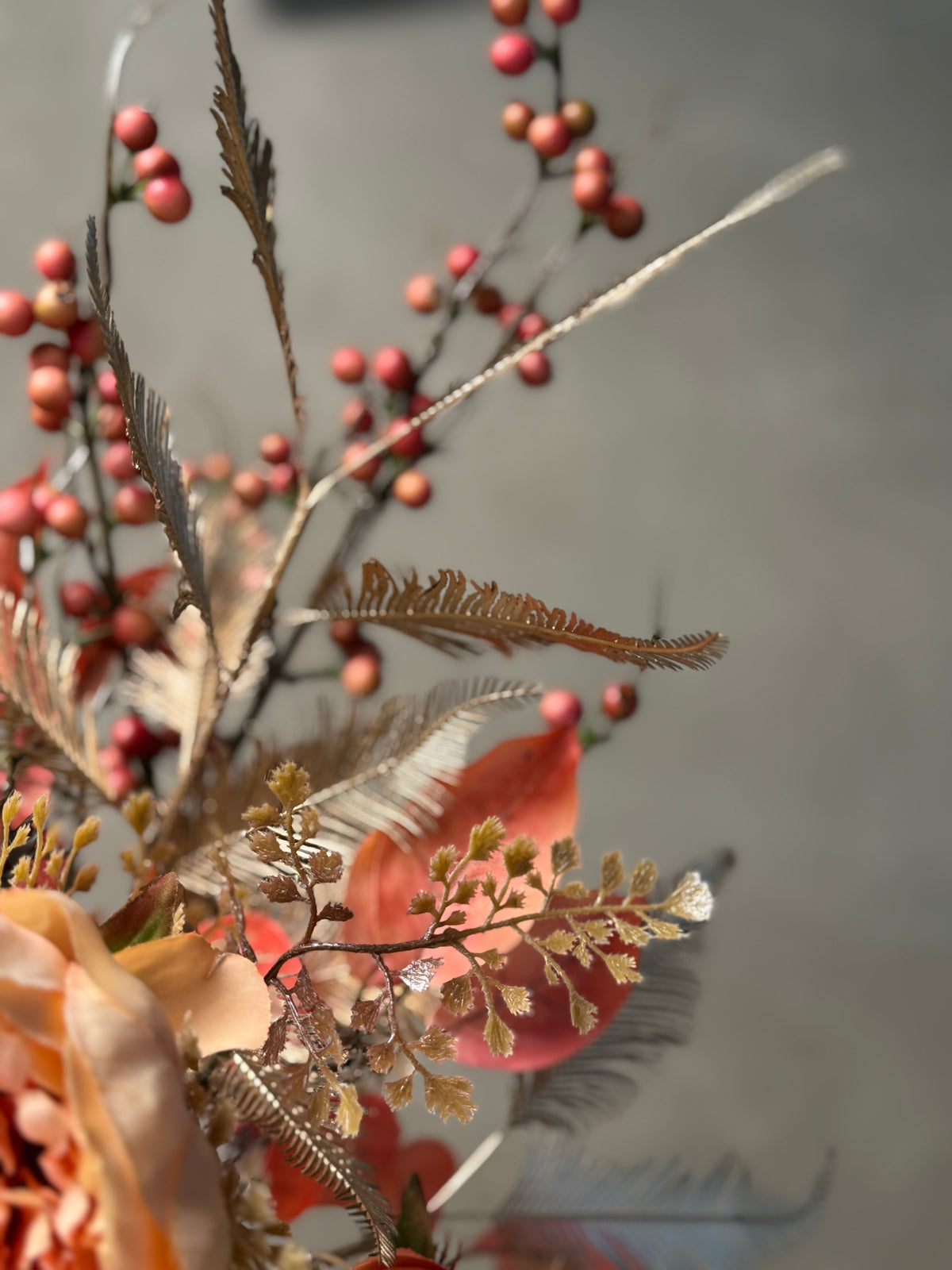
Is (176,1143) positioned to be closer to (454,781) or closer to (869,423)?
(454,781)

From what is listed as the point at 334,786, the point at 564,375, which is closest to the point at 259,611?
the point at 334,786

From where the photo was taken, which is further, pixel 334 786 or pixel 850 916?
pixel 850 916

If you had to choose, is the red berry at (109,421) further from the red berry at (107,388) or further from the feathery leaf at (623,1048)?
the feathery leaf at (623,1048)

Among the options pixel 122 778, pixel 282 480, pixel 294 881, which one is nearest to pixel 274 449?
pixel 282 480

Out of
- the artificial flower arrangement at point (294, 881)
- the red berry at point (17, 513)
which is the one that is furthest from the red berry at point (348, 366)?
the red berry at point (17, 513)

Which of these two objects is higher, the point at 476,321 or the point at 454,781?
the point at 476,321
